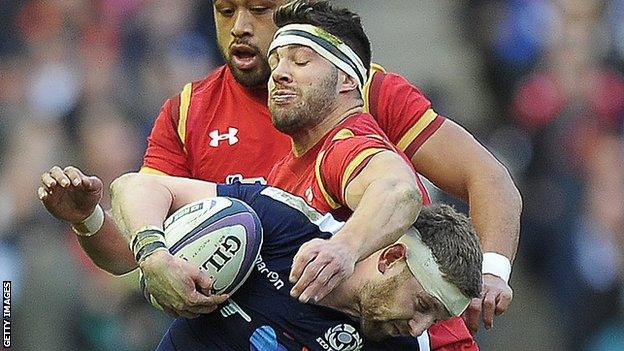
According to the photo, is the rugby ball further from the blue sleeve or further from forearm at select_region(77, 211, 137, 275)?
forearm at select_region(77, 211, 137, 275)

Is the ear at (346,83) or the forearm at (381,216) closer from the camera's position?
the forearm at (381,216)

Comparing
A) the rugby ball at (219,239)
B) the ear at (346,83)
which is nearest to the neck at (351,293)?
the rugby ball at (219,239)

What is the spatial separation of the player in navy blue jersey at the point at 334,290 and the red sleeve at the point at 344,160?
85mm

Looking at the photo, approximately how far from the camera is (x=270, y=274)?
3219 mm

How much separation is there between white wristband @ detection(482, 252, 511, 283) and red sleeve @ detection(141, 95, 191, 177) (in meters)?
1.03

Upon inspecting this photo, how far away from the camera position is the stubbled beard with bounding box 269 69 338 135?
350 cm

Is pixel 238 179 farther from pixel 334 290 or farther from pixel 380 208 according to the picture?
pixel 380 208

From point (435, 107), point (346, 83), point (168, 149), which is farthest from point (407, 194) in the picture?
point (435, 107)

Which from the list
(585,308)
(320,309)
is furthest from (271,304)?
(585,308)

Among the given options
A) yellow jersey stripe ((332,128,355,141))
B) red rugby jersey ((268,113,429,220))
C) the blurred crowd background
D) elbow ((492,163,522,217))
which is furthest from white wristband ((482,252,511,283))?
the blurred crowd background

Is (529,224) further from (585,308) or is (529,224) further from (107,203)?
(107,203)

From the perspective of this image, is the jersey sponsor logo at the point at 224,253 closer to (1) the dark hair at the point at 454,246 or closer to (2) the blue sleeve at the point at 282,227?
(2) the blue sleeve at the point at 282,227

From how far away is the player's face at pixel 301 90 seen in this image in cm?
351

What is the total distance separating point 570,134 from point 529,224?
0.60 meters
